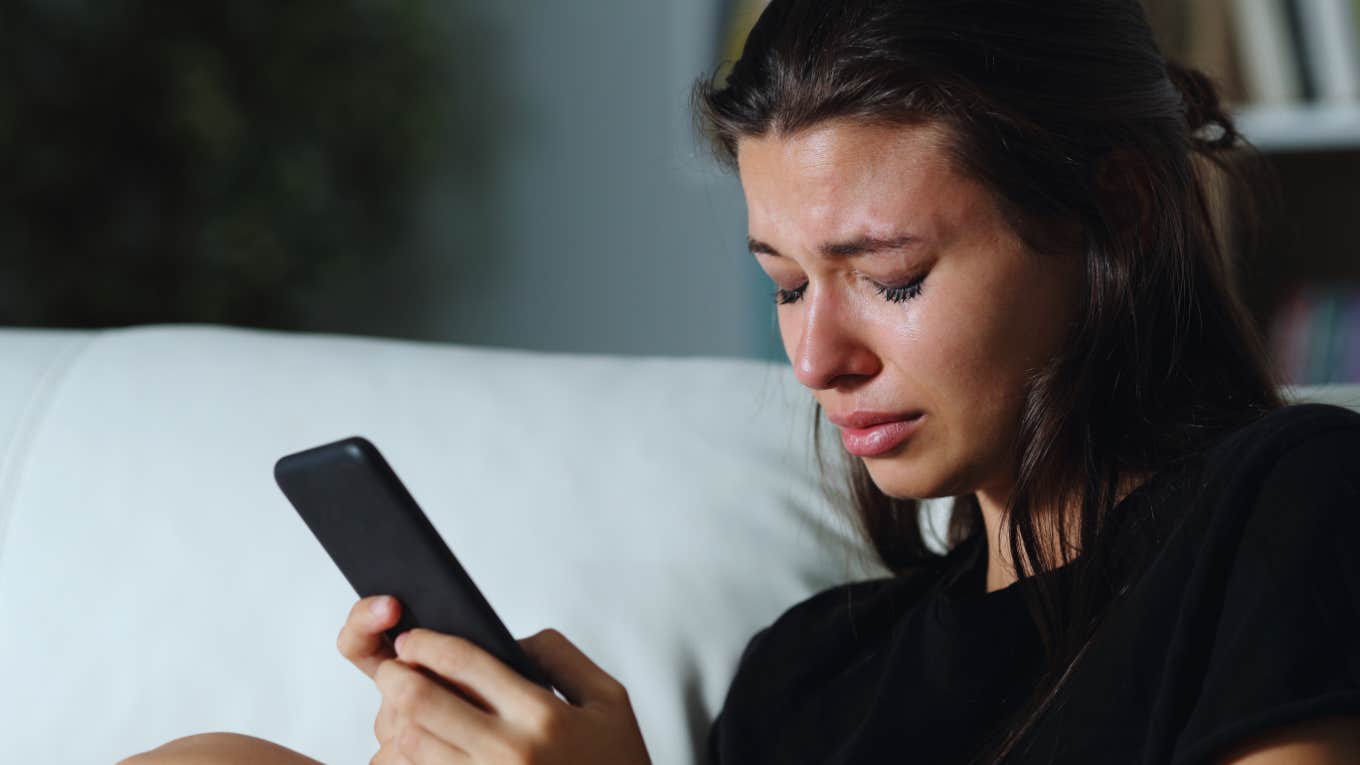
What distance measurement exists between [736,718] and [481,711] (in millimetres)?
319

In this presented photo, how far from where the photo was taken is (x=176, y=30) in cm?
260

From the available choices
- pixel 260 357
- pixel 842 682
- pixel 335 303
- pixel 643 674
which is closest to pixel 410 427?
pixel 260 357

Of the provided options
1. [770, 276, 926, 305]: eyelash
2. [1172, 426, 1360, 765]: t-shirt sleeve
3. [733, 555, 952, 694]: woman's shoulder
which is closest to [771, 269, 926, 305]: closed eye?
[770, 276, 926, 305]: eyelash

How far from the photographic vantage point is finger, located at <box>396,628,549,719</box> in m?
0.73

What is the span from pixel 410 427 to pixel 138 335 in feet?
1.00

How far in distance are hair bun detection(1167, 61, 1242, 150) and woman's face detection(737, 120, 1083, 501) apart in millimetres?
229

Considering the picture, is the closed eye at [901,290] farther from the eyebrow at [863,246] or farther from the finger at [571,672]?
the finger at [571,672]

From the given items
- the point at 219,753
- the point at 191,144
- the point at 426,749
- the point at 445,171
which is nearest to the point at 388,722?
the point at 426,749

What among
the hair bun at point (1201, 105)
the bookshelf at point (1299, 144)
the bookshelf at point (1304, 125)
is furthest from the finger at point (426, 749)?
the bookshelf at point (1304, 125)

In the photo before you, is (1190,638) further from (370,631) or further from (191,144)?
(191,144)

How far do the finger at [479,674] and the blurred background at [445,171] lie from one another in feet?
4.15

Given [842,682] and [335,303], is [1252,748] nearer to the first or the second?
[842,682]

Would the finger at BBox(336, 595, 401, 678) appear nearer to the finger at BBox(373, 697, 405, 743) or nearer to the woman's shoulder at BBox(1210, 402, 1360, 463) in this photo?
the finger at BBox(373, 697, 405, 743)

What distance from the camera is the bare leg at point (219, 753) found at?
87 cm
